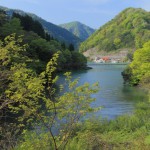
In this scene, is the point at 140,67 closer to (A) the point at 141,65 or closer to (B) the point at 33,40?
(A) the point at 141,65

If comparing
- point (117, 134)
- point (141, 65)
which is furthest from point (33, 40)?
point (117, 134)

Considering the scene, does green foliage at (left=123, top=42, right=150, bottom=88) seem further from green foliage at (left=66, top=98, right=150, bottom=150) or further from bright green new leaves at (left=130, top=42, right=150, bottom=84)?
green foliage at (left=66, top=98, right=150, bottom=150)

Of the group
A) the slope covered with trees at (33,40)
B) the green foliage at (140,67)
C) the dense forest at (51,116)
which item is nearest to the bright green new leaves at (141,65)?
the green foliage at (140,67)

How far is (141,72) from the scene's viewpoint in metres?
55.0

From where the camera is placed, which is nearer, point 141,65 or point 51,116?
point 51,116

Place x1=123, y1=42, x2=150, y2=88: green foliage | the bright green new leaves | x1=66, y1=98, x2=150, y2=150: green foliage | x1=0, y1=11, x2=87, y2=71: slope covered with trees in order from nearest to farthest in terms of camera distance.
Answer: x1=66, y1=98, x2=150, y2=150: green foliage
x1=123, y1=42, x2=150, y2=88: green foliage
the bright green new leaves
x1=0, y1=11, x2=87, y2=71: slope covered with trees

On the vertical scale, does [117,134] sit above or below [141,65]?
below

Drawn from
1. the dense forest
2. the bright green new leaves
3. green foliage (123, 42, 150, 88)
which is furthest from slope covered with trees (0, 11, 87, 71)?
the dense forest

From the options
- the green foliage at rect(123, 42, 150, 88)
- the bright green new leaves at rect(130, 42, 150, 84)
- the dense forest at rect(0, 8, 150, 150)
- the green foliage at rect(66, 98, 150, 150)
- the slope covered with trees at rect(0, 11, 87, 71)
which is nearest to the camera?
the dense forest at rect(0, 8, 150, 150)

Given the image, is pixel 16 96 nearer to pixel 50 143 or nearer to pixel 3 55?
pixel 3 55

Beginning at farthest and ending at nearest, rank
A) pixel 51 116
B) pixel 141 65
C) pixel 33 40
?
pixel 33 40 < pixel 141 65 < pixel 51 116

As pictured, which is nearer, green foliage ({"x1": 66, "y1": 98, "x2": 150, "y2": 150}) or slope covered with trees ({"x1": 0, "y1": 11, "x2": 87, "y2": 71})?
green foliage ({"x1": 66, "y1": 98, "x2": 150, "y2": 150})

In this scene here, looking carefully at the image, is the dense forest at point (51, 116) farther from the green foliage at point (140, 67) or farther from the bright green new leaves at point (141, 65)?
the bright green new leaves at point (141, 65)

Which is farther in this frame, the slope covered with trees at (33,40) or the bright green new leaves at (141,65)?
the slope covered with trees at (33,40)
